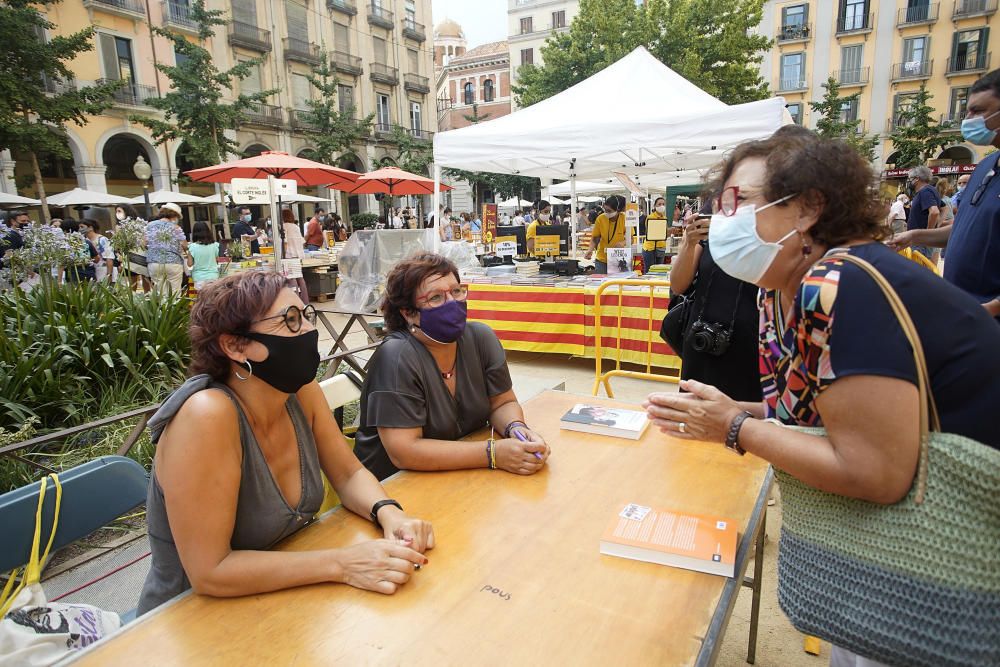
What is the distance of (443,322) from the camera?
87.9 inches

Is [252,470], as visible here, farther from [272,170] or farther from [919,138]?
[919,138]

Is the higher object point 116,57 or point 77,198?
point 116,57

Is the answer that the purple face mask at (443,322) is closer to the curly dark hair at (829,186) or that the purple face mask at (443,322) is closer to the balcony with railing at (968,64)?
the curly dark hair at (829,186)

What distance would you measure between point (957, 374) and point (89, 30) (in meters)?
18.3

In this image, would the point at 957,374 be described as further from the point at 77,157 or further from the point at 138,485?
the point at 77,157

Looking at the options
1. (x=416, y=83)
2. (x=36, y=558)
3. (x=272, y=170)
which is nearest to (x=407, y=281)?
(x=36, y=558)

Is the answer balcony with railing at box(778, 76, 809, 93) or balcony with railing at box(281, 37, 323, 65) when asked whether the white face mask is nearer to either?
balcony with railing at box(281, 37, 323, 65)

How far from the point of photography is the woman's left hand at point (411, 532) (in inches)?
59.3

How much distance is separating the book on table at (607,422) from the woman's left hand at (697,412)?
826mm

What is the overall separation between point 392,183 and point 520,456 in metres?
14.0

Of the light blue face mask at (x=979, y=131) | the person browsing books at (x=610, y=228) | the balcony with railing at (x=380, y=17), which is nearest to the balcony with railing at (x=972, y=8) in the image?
the balcony with railing at (x=380, y=17)

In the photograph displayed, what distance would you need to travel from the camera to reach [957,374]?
1042mm

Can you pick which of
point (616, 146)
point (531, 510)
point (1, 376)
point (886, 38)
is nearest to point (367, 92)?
point (886, 38)

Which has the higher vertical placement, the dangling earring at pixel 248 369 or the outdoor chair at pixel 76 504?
the dangling earring at pixel 248 369
